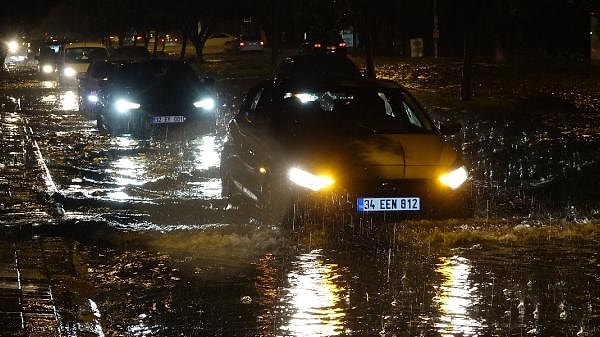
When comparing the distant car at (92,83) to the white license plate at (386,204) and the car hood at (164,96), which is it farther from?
the white license plate at (386,204)

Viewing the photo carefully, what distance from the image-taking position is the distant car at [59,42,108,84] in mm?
41250

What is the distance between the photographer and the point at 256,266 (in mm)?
9148

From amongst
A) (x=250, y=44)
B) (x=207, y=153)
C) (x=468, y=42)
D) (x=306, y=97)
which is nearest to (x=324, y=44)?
(x=250, y=44)

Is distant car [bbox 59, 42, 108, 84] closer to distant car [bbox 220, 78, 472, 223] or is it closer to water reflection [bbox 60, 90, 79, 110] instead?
water reflection [bbox 60, 90, 79, 110]

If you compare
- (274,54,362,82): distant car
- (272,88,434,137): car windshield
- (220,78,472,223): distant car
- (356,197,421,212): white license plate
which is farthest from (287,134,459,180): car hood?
(274,54,362,82): distant car

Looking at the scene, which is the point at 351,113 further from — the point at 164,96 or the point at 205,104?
the point at 164,96

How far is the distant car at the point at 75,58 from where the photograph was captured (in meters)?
41.2

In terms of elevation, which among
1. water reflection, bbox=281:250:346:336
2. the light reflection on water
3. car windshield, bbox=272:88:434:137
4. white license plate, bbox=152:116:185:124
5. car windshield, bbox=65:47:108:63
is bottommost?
water reflection, bbox=281:250:346:336

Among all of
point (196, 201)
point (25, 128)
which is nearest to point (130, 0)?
point (25, 128)

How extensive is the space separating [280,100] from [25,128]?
43.3ft

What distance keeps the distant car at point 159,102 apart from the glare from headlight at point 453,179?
11280mm

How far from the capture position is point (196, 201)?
1298cm

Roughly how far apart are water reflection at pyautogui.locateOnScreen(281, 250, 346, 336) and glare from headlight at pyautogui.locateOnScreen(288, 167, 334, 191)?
2.46ft

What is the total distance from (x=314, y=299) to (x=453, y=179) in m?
2.94
